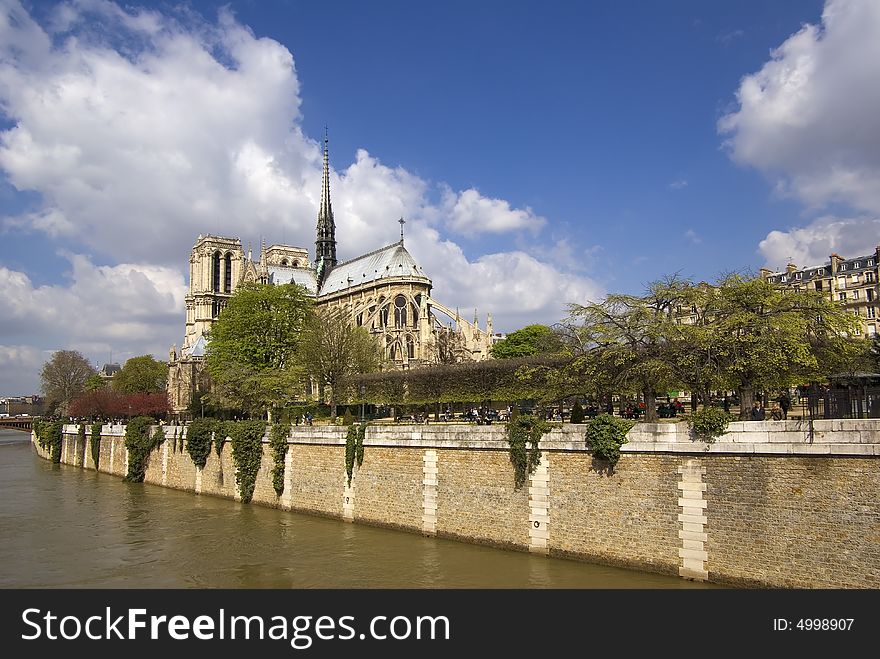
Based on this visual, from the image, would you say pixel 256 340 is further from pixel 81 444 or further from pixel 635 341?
pixel 635 341

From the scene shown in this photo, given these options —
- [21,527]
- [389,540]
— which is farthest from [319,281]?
[389,540]

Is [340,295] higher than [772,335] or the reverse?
higher

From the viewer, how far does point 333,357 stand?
44.1m

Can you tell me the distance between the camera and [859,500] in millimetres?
14656

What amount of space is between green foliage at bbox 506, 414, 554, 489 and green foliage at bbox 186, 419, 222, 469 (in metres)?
18.9

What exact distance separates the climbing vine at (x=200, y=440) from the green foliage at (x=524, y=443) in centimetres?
1887

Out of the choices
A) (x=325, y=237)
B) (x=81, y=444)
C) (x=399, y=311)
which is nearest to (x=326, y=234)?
(x=325, y=237)

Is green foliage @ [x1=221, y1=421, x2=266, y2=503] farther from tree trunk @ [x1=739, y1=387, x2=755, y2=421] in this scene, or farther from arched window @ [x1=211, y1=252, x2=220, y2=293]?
arched window @ [x1=211, y1=252, x2=220, y2=293]

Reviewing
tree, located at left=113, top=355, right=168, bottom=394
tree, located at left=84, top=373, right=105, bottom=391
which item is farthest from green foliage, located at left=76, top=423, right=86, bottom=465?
tree, located at left=84, top=373, right=105, bottom=391

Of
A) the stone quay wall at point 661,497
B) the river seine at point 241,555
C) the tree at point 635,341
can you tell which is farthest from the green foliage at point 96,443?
the tree at point 635,341

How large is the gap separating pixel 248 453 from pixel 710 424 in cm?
2103
